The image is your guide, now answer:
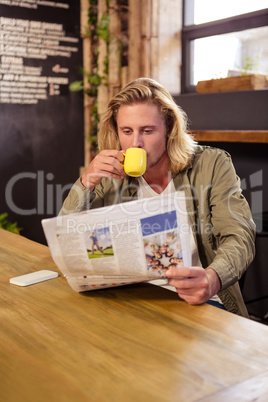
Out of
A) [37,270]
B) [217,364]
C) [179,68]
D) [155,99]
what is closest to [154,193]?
[155,99]

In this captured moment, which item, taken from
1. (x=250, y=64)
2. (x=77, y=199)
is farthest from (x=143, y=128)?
(x=250, y=64)

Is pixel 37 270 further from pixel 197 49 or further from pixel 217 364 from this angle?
pixel 197 49

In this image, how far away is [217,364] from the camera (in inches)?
32.6

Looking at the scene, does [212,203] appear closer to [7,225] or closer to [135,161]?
[135,161]

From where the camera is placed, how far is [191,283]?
1116 mm

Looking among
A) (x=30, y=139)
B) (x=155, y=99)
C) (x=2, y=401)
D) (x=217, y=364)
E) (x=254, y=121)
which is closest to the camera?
(x=2, y=401)

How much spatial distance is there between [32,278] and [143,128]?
2.31 feet

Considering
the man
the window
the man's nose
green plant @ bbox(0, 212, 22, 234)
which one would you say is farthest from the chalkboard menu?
the man's nose

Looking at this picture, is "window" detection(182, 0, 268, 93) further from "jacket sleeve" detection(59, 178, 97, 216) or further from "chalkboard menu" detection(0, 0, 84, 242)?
"jacket sleeve" detection(59, 178, 97, 216)

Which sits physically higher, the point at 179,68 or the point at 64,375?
the point at 179,68

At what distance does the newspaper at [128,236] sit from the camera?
1.07 metres

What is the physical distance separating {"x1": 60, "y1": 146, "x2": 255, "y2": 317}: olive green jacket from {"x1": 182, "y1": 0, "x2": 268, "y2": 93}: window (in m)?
1.61

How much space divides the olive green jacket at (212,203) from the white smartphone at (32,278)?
1.39 feet

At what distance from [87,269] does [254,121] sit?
6.66ft
